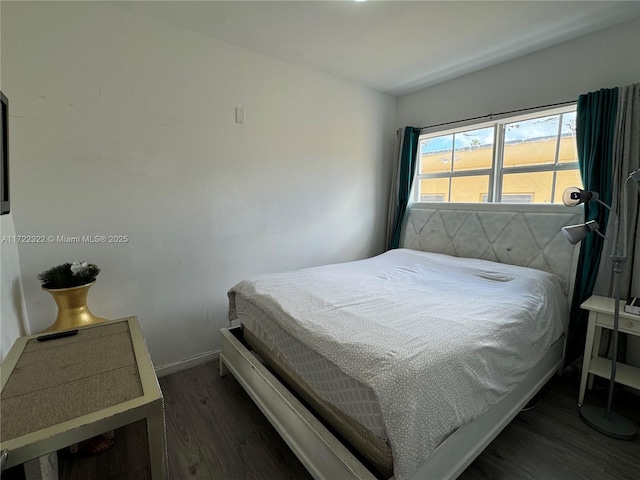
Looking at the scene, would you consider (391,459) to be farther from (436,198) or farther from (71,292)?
(436,198)

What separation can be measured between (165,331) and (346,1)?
2.69 metres

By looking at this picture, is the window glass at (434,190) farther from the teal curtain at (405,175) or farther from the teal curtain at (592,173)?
the teal curtain at (592,173)

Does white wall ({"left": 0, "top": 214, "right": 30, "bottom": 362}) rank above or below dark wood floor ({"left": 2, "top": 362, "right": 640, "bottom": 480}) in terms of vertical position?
above

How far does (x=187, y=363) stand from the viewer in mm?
2439

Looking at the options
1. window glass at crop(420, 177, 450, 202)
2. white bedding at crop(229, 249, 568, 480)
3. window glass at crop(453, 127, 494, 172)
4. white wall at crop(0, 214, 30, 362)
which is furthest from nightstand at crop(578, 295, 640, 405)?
white wall at crop(0, 214, 30, 362)

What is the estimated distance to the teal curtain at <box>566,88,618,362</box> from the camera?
2.12m

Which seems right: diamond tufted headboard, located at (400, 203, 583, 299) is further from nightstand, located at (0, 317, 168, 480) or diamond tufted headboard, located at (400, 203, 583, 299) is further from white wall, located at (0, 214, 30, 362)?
white wall, located at (0, 214, 30, 362)

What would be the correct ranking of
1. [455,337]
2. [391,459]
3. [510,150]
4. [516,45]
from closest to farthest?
[391,459] → [455,337] → [516,45] → [510,150]

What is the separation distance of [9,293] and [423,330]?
2.13 meters

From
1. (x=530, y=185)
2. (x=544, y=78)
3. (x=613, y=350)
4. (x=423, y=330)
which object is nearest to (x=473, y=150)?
(x=530, y=185)

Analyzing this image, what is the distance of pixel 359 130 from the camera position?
3.34 metres

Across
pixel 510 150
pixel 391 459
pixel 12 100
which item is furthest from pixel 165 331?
pixel 510 150

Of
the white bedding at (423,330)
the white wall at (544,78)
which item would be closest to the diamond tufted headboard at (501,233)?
the white bedding at (423,330)

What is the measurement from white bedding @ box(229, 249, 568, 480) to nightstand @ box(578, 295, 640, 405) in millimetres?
183
